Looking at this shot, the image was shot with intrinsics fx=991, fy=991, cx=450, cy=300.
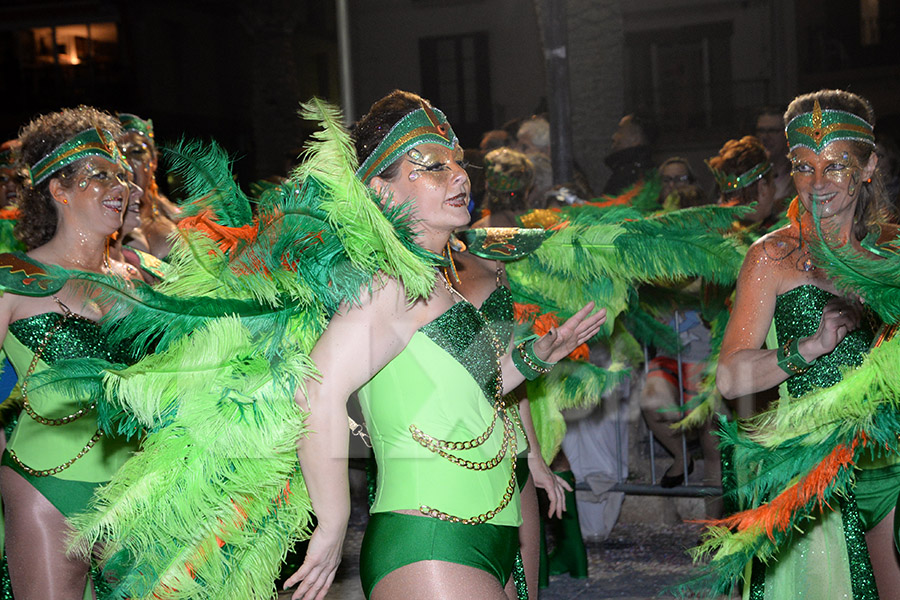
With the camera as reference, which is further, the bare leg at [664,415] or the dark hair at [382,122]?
the bare leg at [664,415]

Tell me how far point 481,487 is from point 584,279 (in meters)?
1.72

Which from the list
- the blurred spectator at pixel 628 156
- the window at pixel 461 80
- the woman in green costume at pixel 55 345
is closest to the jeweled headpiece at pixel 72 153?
the woman in green costume at pixel 55 345

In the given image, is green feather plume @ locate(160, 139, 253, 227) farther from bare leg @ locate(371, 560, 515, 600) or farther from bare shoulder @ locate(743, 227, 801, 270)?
bare shoulder @ locate(743, 227, 801, 270)

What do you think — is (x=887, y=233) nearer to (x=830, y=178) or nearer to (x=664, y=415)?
(x=830, y=178)

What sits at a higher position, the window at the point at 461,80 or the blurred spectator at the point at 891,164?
the window at the point at 461,80

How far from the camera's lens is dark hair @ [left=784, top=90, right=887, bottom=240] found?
297 centimetres

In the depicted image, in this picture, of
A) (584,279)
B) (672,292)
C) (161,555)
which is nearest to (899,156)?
(672,292)

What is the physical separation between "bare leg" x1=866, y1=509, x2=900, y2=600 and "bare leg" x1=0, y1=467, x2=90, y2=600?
7.56 feet

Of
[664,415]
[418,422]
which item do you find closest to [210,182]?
[418,422]

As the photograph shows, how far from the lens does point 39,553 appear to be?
2.98m

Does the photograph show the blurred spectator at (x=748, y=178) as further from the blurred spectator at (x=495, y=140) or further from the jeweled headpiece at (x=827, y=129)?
the jeweled headpiece at (x=827, y=129)

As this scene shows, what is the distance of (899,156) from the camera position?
210 inches

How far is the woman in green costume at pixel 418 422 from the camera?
6.77ft

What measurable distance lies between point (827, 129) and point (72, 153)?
97.5 inches
